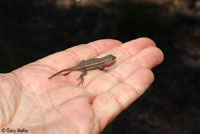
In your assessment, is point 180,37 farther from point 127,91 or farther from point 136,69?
point 127,91

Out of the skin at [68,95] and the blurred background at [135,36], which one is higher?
the skin at [68,95]

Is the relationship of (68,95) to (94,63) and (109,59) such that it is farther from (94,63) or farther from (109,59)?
(109,59)

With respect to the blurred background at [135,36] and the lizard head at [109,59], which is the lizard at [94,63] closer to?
the lizard head at [109,59]

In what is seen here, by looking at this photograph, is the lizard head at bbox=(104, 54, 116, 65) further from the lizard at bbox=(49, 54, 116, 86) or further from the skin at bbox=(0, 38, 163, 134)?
the skin at bbox=(0, 38, 163, 134)

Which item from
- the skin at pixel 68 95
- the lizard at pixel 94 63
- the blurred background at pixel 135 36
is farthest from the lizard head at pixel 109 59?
the blurred background at pixel 135 36

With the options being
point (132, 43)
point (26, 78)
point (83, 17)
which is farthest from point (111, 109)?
point (83, 17)

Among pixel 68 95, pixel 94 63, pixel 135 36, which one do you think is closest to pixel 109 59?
pixel 94 63
